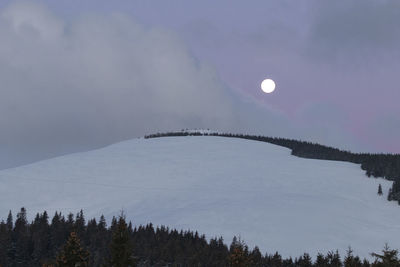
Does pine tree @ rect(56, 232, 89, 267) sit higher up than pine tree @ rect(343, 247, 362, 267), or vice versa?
pine tree @ rect(56, 232, 89, 267)

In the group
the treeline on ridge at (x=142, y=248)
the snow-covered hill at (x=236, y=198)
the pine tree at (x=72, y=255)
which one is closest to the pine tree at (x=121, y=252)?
the pine tree at (x=72, y=255)

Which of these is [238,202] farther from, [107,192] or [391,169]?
[391,169]

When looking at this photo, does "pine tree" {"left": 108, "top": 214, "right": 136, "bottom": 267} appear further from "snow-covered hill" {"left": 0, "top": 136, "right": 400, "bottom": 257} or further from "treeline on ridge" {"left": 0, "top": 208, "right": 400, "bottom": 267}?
"snow-covered hill" {"left": 0, "top": 136, "right": 400, "bottom": 257}

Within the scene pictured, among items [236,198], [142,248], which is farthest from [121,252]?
[236,198]

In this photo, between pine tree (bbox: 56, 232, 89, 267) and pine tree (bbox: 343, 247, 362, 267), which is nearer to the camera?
pine tree (bbox: 56, 232, 89, 267)

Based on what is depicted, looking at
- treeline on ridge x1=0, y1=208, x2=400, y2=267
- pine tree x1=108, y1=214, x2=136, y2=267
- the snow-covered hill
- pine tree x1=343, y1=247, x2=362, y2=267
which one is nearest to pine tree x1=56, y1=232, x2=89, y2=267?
pine tree x1=108, y1=214, x2=136, y2=267

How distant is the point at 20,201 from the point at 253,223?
235 ft

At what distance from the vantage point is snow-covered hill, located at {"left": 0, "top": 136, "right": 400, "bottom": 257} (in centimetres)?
11094

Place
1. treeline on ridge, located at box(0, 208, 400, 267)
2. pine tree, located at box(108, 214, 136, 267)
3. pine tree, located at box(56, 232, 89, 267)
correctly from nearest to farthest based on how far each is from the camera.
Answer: pine tree, located at box(56, 232, 89, 267) < pine tree, located at box(108, 214, 136, 267) < treeline on ridge, located at box(0, 208, 400, 267)

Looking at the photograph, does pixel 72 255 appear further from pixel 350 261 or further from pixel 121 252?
pixel 350 261

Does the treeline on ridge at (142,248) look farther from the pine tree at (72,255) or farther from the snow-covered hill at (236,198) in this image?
the pine tree at (72,255)

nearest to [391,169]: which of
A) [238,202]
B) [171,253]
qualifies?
[238,202]

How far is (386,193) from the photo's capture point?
146375 mm

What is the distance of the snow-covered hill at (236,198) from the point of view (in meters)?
111
